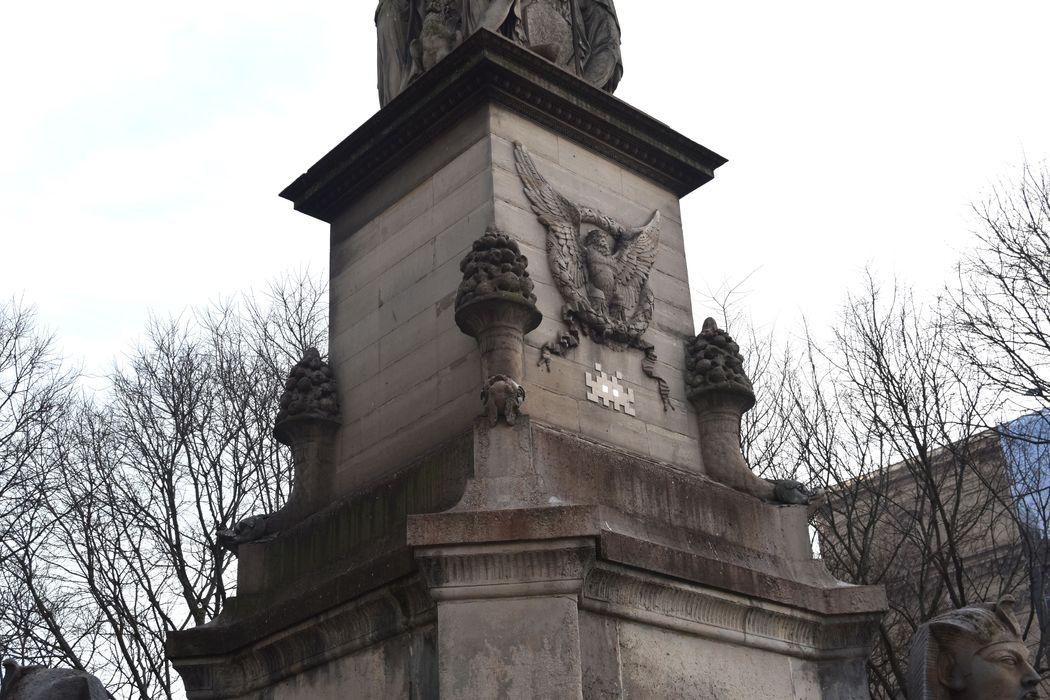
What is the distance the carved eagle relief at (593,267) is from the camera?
360 inches

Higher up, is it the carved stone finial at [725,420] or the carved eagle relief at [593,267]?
the carved eagle relief at [593,267]

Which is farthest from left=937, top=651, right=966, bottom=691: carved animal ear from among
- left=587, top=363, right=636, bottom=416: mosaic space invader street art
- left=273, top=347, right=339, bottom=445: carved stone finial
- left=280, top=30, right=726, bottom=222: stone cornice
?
left=280, top=30, right=726, bottom=222: stone cornice

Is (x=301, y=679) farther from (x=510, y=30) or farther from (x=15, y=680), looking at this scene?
(x=510, y=30)

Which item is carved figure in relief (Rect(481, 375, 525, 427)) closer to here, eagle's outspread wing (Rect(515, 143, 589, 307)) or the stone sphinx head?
eagle's outspread wing (Rect(515, 143, 589, 307))

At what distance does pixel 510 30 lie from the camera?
10492mm

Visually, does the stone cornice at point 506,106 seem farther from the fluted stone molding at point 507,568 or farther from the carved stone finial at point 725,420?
the fluted stone molding at point 507,568

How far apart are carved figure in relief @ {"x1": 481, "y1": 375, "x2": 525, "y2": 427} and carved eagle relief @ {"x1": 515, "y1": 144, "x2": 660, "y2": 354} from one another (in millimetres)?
1178

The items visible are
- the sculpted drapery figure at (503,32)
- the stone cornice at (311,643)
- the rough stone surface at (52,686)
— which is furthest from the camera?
the sculpted drapery figure at (503,32)

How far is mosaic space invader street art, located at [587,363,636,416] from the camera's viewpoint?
8.94m

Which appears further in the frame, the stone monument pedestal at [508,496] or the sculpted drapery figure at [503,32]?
the sculpted drapery figure at [503,32]

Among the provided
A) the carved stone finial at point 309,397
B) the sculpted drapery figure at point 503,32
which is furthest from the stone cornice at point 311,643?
the sculpted drapery figure at point 503,32

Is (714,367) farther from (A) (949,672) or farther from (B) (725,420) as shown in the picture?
(A) (949,672)

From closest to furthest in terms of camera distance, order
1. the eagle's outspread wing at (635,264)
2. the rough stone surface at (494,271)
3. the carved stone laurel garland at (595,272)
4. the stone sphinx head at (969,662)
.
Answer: the stone sphinx head at (969,662), the rough stone surface at (494,271), the carved stone laurel garland at (595,272), the eagle's outspread wing at (635,264)

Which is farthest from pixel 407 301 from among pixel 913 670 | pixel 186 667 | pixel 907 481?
pixel 907 481
